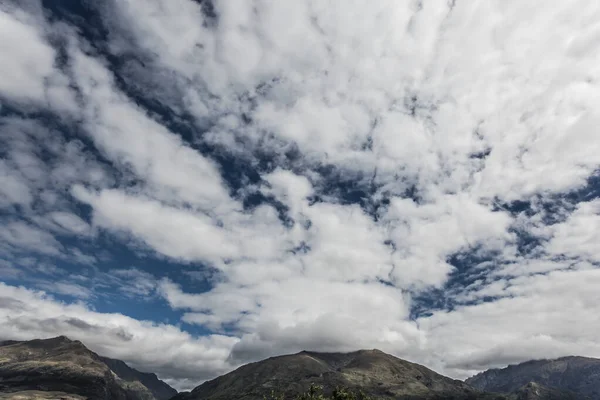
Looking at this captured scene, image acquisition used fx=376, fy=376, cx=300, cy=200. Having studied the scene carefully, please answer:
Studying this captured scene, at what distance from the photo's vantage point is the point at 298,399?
12494cm

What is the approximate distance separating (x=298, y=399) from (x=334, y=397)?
12.6 metres

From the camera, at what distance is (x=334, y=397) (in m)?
121
